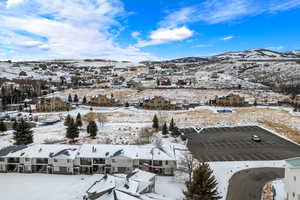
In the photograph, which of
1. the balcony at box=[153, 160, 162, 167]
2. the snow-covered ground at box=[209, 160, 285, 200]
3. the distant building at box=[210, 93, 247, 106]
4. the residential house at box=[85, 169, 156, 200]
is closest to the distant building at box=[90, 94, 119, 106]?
the distant building at box=[210, 93, 247, 106]

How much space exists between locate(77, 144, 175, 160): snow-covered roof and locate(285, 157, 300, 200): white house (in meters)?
11.4

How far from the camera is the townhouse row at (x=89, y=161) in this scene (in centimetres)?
2412

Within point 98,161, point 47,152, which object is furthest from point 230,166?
point 47,152

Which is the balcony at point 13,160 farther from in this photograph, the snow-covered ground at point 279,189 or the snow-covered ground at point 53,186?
the snow-covered ground at point 279,189

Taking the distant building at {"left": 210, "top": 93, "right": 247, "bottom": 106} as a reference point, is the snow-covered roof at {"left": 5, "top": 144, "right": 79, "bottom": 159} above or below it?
below

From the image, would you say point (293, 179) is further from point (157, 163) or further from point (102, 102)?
point (102, 102)

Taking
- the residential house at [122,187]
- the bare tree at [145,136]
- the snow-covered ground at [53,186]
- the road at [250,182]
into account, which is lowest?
the snow-covered ground at [53,186]

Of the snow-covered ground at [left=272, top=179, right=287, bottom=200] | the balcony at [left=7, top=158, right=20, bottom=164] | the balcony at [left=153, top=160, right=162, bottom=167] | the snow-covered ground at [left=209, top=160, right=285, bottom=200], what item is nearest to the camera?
the snow-covered ground at [left=272, top=179, right=287, bottom=200]

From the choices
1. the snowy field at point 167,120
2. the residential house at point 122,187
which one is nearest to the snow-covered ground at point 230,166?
the residential house at point 122,187

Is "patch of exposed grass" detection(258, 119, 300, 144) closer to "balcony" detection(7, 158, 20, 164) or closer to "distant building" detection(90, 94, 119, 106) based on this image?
"balcony" detection(7, 158, 20, 164)

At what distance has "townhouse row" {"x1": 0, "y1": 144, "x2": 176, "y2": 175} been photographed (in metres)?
24.1

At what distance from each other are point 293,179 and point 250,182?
235 inches

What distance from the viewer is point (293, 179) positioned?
15.9 meters

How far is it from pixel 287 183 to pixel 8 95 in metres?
87.8
